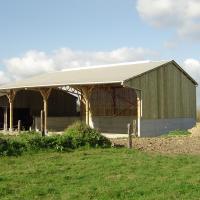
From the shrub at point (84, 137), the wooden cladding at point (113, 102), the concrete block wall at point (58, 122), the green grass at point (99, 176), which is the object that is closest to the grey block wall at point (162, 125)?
the wooden cladding at point (113, 102)

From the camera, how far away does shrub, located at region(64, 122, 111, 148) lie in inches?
693

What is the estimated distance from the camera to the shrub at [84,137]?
1759 cm

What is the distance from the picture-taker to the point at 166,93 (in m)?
31.1

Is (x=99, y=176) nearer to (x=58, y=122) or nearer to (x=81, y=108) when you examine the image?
(x=81, y=108)

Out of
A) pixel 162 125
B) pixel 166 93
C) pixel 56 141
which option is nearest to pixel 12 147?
pixel 56 141

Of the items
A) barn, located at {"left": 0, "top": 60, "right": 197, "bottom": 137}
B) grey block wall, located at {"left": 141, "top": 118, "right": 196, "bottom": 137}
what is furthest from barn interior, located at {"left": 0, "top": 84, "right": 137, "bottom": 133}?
grey block wall, located at {"left": 141, "top": 118, "right": 196, "bottom": 137}

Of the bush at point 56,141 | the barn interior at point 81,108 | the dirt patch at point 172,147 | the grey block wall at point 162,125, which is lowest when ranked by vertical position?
the dirt patch at point 172,147

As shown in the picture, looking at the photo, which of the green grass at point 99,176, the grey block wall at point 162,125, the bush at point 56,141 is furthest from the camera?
the grey block wall at point 162,125

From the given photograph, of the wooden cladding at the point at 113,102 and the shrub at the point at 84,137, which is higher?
the wooden cladding at the point at 113,102

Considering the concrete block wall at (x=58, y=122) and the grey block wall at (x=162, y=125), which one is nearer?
the grey block wall at (x=162, y=125)

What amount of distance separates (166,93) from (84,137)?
47.0ft

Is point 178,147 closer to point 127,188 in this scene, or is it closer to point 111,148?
point 111,148

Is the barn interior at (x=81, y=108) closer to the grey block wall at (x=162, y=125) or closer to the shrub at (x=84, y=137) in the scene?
the grey block wall at (x=162, y=125)

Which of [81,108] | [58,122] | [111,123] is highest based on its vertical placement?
[81,108]
